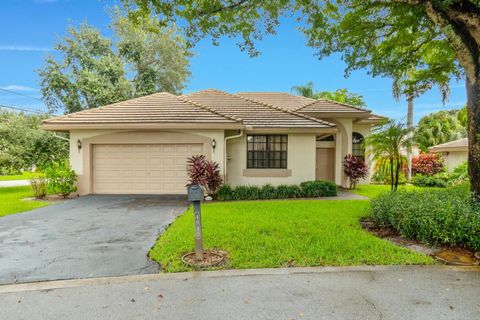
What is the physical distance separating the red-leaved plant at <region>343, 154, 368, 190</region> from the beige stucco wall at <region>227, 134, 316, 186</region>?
336 cm

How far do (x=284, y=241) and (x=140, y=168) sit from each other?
886 cm

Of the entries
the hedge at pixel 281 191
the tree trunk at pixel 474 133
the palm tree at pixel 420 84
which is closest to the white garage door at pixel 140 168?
the hedge at pixel 281 191

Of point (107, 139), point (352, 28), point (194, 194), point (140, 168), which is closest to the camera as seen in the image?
point (194, 194)

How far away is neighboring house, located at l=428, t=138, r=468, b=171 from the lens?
20.0 metres

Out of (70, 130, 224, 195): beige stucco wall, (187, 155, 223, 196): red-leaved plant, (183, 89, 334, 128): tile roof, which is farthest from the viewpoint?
(183, 89, 334, 128): tile roof

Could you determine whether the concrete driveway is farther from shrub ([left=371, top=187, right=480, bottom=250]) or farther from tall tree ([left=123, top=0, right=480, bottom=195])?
tall tree ([left=123, top=0, right=480, bottom=195])

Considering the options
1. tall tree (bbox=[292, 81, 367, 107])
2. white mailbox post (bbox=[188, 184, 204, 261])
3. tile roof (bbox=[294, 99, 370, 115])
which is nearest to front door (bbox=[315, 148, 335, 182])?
tile roof (bbox=[294, 99, 370, 115])

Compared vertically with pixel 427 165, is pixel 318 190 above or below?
below

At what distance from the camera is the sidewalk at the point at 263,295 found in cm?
333

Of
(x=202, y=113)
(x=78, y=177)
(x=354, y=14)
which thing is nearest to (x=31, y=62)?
(x=78, y=177)

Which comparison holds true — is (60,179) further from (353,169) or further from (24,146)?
(353,169)

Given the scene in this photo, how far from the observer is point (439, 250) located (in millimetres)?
5312

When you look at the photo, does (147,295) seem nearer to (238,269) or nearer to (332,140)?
(238,269)

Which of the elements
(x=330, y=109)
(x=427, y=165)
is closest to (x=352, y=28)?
(x=330, y=109)
